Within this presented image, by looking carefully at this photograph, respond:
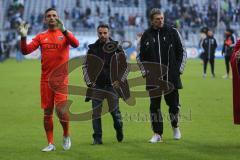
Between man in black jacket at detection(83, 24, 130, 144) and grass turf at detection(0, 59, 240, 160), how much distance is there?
1.64 feet

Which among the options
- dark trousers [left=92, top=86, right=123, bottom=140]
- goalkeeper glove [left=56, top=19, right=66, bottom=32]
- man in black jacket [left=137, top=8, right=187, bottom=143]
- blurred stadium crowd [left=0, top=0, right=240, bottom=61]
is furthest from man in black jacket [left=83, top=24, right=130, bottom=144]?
blurred stadium crowd [left=0, top=0, right=240, bottom=61]

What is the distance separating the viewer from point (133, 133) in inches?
469

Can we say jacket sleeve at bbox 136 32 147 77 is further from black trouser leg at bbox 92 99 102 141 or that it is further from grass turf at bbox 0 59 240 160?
grass turf at bbox 0 59 240 160

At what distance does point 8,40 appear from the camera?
153 ft

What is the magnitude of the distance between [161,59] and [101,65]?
40.2 inches

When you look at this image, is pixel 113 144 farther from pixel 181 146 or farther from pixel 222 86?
pixel 222 86

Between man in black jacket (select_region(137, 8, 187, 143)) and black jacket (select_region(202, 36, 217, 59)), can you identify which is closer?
man in black jacket (select_region(137, 8, 187, 143))

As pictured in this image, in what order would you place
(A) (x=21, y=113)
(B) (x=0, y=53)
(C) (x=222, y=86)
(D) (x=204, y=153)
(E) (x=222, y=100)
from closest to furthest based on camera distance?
1. (D) (x=204, y=153)
2. (A) (x=21, y=113)
3. (E) (x=222, y=100)
4. (C) (x=222, y=86)
5. (B) (x=0, y=53)

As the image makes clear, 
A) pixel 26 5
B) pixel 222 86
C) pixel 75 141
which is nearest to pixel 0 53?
pixel 26 5

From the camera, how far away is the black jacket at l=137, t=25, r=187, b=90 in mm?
10562

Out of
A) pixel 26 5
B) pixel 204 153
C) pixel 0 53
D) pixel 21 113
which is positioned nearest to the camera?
pixel 204 153

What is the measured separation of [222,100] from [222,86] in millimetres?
5048

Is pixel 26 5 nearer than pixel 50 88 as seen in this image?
No

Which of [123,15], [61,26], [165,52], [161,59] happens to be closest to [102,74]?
[161,59]
